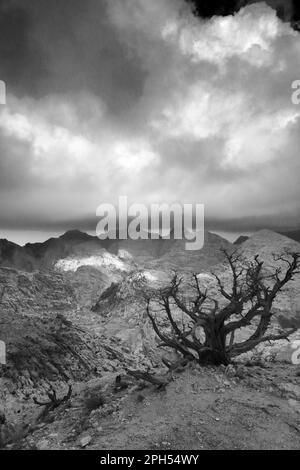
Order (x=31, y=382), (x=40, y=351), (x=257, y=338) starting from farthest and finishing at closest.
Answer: (x=40, y=351), (x=31, y=382), (x=257, y=338)

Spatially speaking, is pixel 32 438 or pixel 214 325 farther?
pixel 214 325

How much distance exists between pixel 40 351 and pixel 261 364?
38684 millimetres

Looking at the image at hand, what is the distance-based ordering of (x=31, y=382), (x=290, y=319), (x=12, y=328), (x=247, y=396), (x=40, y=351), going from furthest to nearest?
(x=290, y=319), (x=12, y=328), (x=40, y=351), (x=31, y=382), (x=247, y=396)

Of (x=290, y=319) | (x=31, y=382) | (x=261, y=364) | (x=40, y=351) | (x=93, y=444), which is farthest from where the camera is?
(x=290, y=319)

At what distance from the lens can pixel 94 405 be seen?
1406 centimetres

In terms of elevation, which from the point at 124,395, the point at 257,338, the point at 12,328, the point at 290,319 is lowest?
the point at 290,319

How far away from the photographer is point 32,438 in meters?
12.0

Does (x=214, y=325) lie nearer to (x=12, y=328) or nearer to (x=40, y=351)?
(x=40, y=351)

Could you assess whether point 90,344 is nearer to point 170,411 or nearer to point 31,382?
point 31,382

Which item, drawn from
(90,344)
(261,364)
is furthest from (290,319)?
(261,364)

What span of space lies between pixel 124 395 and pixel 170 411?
286cm

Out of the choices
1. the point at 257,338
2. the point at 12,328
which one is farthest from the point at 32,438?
the point at 12,328

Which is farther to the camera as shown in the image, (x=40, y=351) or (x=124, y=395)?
(x=40, y=351)

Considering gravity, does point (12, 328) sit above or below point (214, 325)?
below
